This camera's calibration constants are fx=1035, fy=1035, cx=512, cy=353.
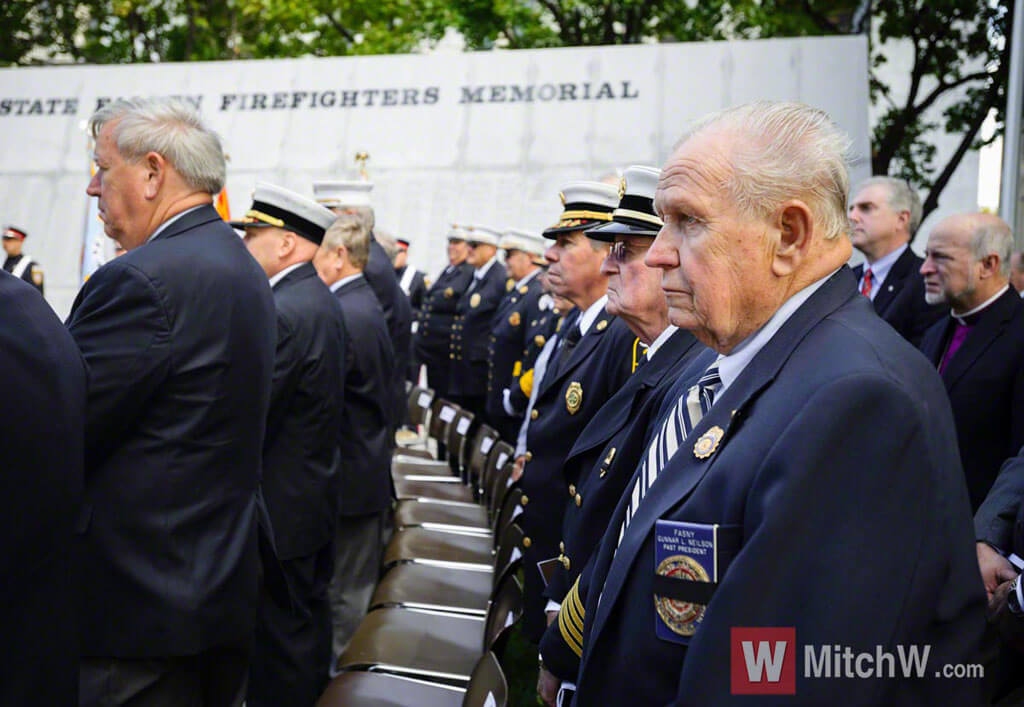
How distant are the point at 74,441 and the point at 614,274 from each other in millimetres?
1416

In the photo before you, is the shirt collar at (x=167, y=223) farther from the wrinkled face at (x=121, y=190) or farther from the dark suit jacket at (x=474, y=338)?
the dark suit jacket at (x=474, y=338)

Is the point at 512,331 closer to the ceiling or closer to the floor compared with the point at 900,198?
closer to the floor

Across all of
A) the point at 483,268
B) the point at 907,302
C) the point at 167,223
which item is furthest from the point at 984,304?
the point at 483,268

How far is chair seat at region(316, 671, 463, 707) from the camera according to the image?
10.5 feet

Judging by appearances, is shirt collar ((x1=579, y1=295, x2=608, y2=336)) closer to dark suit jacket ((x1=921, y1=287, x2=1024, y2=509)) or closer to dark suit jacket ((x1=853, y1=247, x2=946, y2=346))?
dark suit jacket ((x1=921, y1=287, x2=1024, y2=509))

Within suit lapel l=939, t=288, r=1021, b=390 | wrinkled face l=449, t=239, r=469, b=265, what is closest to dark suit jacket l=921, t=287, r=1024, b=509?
suit lapel l=939, t=288, r=1021, b=390

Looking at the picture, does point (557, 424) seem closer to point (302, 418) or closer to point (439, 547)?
point (302, 418)

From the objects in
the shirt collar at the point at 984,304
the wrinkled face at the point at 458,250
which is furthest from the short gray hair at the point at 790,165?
the wrinkled face at the point at 458,250

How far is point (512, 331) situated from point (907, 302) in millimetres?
3584

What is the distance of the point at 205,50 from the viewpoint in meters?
25.2

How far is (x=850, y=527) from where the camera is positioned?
4.27ft

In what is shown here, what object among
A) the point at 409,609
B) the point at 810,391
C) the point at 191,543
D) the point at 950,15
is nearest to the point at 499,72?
the point at 950,15

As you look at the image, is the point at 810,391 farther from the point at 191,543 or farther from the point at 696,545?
the point at 191,543

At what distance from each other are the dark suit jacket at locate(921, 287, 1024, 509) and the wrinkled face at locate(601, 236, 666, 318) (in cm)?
189
